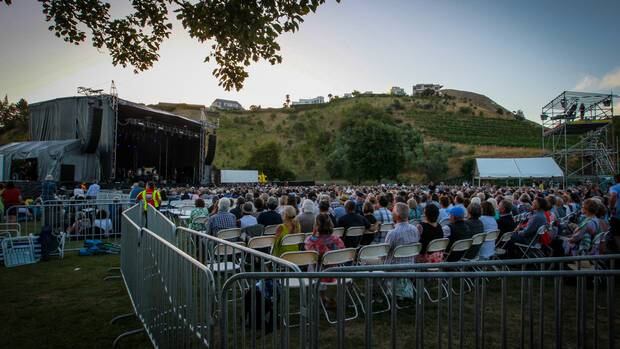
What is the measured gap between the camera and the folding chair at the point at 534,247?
6.48m

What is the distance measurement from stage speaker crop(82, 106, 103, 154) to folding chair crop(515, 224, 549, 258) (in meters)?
24.3

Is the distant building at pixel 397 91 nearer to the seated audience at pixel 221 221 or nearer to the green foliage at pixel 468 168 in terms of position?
the green foliage at pixel 468 168

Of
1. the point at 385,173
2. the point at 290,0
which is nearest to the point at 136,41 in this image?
the point at 290,0

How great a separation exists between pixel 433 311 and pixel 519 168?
27073 mm

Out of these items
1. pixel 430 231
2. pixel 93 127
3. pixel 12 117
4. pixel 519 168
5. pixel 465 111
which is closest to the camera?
pixel 430 231

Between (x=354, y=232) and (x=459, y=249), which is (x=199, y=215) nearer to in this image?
(x=354, y=232)

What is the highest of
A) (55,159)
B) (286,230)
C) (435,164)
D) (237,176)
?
(435,164)

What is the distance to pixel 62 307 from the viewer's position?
5.20m

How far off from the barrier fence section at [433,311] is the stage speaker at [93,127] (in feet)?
75.2

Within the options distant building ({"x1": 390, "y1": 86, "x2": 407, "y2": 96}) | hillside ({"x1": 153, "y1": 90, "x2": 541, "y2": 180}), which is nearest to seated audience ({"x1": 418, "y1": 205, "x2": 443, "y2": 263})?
hillside ({"x1": 153, "y1": 90, "x2": 541, "y2": 180})

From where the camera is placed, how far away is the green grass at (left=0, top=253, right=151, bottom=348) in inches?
163

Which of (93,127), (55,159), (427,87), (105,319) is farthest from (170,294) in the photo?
(427,87)

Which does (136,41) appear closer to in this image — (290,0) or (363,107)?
(290,0)

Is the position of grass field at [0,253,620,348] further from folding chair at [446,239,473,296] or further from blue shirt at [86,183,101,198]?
blue shirt at [86,183,101,198]
